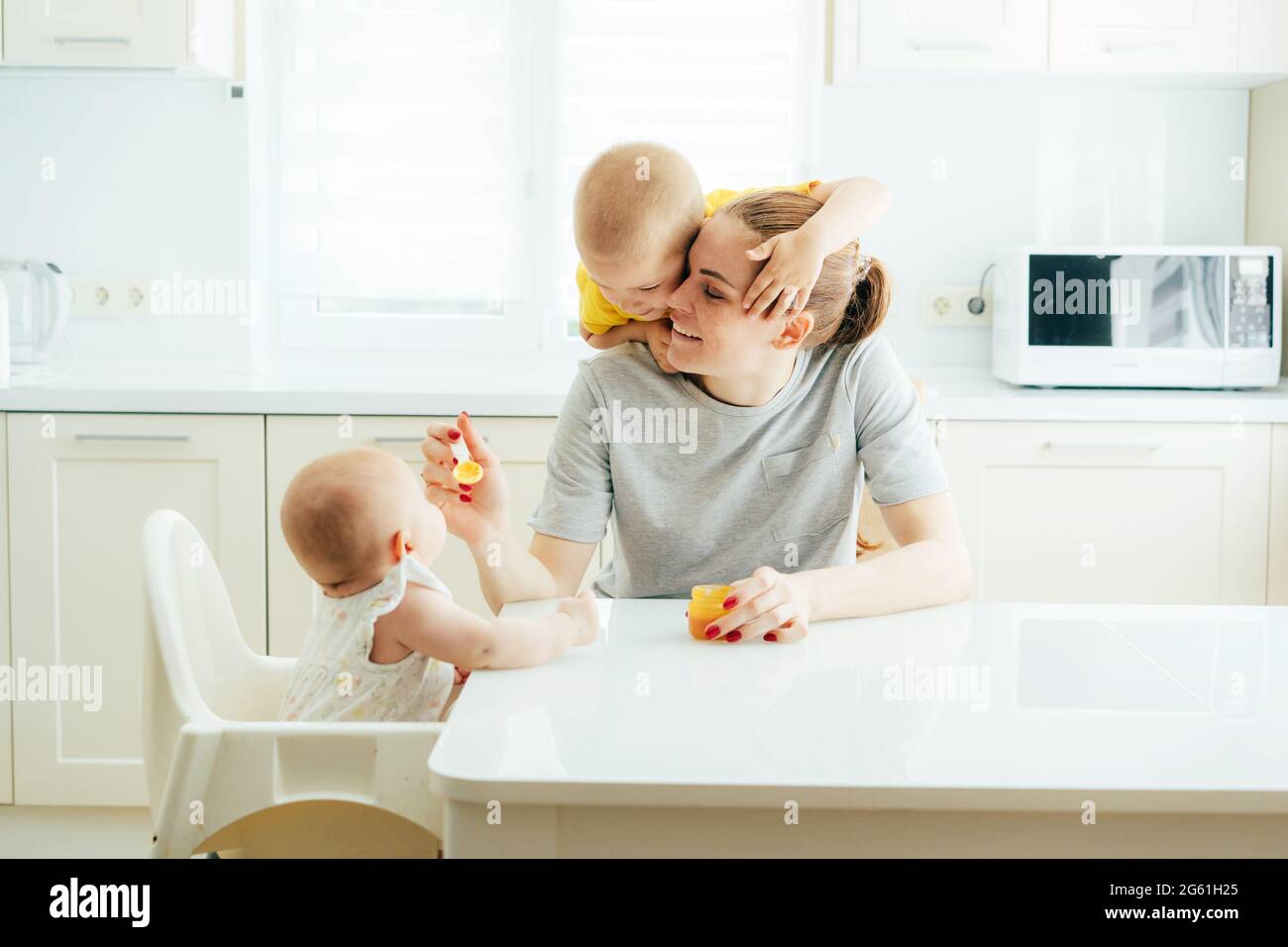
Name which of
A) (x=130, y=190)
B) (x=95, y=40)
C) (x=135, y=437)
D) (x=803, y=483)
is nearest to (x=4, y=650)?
(x=135, y=437)

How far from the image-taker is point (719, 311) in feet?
4.77

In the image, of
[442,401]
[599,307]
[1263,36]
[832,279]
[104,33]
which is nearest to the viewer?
[832,279]

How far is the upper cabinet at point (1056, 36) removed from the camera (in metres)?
2.75

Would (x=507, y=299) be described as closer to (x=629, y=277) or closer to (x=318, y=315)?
(x=318, y=315)

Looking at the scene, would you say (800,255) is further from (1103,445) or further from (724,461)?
(1103,445)

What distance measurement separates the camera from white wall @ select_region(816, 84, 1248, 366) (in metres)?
3.11

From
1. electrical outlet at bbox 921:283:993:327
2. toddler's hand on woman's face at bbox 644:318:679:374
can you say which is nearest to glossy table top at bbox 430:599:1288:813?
toddler's hand on woman's face at bbox 644:318:679:374

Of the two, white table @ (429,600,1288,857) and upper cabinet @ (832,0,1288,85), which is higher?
upper cabinet @ (832,0,1288,85)

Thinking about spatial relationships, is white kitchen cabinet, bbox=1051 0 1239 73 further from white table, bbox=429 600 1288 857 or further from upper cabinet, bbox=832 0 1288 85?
white table, bbox=429 600 1288 857

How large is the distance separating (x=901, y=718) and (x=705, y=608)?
288mm

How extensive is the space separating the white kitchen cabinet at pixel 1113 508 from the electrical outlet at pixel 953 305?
2.07ft

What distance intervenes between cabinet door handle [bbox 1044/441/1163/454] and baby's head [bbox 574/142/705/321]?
1.31m

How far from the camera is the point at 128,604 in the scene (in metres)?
2.57
